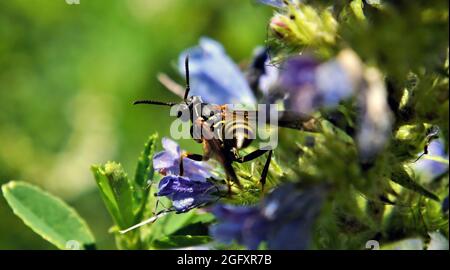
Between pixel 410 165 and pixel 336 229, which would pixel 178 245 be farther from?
pixel 410 165

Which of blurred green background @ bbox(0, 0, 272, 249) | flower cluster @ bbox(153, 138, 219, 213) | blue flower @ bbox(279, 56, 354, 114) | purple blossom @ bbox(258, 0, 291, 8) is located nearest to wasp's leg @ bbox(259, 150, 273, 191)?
flower cluster @ bbox(153, 138, 219, 213)

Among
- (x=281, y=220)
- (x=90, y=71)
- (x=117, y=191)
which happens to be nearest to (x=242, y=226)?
(x=281, y=220)

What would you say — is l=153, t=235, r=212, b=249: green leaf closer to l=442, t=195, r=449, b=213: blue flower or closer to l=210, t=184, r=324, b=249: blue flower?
l=210, t=184, r=324, b=249: blue flower

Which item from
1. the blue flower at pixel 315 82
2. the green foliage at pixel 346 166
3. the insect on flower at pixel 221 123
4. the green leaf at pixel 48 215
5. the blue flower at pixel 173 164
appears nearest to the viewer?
the blue flower at pixel 315 82

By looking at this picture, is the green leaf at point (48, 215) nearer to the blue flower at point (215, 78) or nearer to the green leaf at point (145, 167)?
the green leaf at point (145, 167)

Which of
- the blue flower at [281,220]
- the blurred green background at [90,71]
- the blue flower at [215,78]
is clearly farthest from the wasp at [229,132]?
the blurred green background at [90,71]

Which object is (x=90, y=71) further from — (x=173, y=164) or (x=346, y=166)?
(x=346, y=166)
